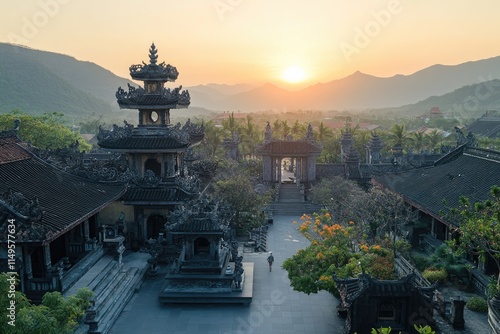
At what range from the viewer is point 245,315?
1728 cm

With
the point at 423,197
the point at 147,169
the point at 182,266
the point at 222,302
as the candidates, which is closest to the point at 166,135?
the point at 147,169

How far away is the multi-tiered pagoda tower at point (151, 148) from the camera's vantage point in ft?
79.4

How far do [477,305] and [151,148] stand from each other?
17.5 m

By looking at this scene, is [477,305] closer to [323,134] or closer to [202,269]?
[202,269]

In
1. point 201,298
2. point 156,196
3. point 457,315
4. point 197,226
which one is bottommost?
point 201,298

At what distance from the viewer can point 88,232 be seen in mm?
21391

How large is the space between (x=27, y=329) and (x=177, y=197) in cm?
1611

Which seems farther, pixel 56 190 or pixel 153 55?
pixel 153 55

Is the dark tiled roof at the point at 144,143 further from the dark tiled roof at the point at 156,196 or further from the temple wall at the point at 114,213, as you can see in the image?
the temple wall at the point at 114,213

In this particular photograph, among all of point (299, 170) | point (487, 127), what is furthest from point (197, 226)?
point (487, 127)

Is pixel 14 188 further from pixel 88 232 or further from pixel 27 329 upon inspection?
pixel 27 329

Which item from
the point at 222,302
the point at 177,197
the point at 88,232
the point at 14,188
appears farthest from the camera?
the point at 177,197

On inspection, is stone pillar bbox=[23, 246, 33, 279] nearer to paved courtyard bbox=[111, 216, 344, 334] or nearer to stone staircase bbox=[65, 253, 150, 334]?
stone staircase bbox=[65, 253, 150, 334]

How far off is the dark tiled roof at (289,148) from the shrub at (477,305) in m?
26.8
